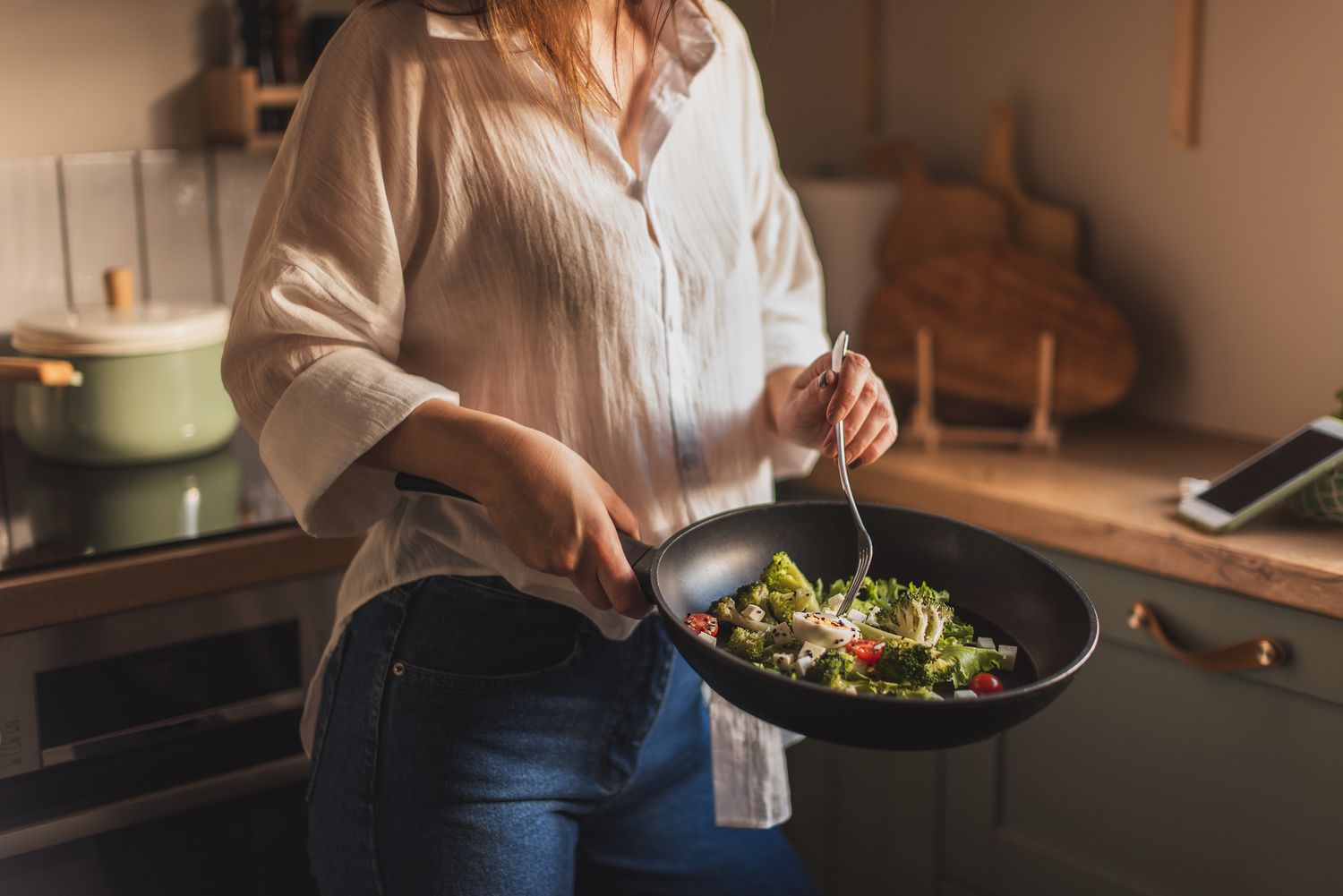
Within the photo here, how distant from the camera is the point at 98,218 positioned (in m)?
1.63

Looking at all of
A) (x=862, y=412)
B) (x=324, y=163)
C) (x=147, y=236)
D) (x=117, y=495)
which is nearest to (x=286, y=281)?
(x=324, y=163)

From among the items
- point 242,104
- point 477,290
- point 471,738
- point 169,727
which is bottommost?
point 169,727

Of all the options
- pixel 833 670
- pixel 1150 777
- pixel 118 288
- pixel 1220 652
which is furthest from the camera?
pixel 118 288

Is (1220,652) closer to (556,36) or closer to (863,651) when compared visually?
(863,651)

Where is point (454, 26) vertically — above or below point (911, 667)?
above

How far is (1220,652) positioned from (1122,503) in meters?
0.20

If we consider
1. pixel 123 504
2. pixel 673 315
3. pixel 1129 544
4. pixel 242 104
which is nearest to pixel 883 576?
pixel 673 315

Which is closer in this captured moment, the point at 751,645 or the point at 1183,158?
the point at 751,645

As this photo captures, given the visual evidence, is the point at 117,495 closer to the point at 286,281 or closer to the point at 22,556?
the point at 22,556

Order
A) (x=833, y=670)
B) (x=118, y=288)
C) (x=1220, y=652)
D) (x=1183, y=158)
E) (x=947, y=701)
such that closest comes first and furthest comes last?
(x=947, y=701) → (x=833, y=670) → (x=1220, y=652) → (x=118, y=288) → (x=1183, y=158)

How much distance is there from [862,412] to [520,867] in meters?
0.43

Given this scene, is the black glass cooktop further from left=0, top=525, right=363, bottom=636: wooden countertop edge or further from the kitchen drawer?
the kitchen drawer

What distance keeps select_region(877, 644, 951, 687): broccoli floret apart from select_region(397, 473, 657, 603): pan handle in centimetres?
16

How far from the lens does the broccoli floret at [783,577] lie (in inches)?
35.5
